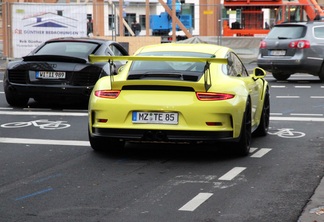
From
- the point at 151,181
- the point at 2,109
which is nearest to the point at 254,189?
the point at 151,181

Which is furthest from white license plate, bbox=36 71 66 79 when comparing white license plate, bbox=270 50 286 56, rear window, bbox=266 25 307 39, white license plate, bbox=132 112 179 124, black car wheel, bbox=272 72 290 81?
black car wheel, bbox=272 72 290 81

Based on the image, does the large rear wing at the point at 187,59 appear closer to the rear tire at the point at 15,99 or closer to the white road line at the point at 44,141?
the white road line at the point at 44,141

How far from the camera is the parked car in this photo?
23828 millimetres

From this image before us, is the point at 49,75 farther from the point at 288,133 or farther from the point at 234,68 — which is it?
the point at 234,68

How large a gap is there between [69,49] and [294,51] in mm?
9133

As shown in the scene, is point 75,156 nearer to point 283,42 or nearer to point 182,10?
point 283,42

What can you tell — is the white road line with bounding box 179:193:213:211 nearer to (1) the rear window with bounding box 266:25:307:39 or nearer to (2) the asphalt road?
(2) the asphalt road

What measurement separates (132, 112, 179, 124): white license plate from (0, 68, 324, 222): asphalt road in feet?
1.56

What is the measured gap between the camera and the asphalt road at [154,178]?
7301mm

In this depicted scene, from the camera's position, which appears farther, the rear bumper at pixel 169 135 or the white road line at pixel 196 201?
the rear bumper at pixel 169 135

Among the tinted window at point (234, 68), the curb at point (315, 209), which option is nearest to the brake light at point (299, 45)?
the tinted window at point (234, 68)

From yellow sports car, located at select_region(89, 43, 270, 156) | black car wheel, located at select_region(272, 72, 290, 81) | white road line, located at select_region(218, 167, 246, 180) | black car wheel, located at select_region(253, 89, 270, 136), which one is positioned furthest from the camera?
black car wheel, located at select_region(272, 72, 290, 81)

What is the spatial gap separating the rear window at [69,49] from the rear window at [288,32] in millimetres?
8948

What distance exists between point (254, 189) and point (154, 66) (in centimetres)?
268
